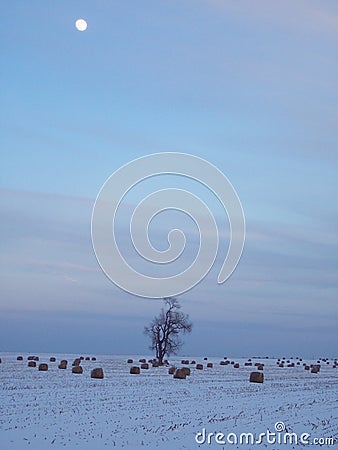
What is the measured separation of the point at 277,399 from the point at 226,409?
17.4 feet

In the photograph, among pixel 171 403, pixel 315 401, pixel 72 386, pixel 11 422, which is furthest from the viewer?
pixel 72 386

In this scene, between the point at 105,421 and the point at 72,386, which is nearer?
the point at 105,421

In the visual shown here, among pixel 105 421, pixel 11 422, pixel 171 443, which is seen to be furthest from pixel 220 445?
pixel 11 422

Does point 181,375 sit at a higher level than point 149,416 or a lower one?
higher

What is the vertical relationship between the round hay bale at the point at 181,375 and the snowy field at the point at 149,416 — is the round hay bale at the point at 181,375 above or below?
above

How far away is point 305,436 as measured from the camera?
16.3 m

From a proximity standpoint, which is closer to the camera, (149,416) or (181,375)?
(149,416)

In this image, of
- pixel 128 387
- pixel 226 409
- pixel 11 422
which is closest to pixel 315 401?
pixel 226 409

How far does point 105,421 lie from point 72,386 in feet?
39.5

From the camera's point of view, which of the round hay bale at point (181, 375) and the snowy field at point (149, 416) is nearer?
the snowy field at point (149, 416)

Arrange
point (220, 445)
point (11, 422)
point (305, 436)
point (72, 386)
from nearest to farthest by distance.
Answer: point (220, 445), point (305, 436), point (11, 422), point (72, 386)

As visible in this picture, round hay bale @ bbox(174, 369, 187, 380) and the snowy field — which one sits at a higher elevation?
round hay bale @ bbox(174, 369, 187, 380)

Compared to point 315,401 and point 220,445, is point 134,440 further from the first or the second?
point 315,401

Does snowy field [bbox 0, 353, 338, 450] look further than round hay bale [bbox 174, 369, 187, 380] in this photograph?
No
